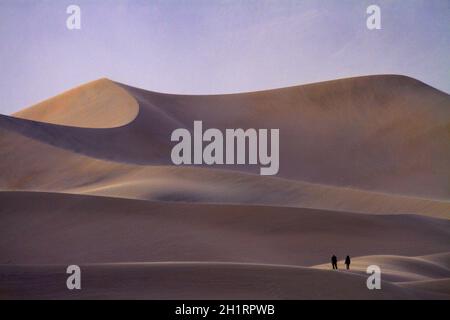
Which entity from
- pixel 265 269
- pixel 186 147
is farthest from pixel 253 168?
pixel 265 269

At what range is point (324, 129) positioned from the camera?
51.3 meters

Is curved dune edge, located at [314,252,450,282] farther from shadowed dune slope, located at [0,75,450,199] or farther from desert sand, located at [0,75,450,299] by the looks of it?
shadowed dune slope, located at [0,75,450,199]

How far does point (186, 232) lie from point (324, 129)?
24377 millimetres

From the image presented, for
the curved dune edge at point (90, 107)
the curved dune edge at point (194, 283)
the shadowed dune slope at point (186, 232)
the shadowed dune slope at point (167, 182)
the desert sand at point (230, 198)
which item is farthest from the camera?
the curved dune edge at point (90, 107)

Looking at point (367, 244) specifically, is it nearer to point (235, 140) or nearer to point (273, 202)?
point (273, 202)

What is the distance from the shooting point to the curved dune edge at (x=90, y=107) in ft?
155

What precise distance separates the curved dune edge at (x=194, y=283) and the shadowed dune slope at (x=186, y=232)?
9086 millimetres

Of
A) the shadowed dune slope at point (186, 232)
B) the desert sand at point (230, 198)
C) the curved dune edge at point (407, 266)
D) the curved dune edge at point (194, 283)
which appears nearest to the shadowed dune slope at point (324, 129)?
the desert sand at point (230, 198)

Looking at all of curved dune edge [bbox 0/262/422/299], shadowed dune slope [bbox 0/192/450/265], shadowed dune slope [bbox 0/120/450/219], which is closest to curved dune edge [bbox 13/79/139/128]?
shadowed dune slope [bbox 0/120/450/219]

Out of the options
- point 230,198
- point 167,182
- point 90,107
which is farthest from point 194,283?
point 90,107

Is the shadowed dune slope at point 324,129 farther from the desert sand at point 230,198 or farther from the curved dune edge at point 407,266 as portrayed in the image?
the curved dune edge at point 407,266

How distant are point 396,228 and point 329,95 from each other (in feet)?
79.2

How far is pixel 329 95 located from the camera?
54125mm

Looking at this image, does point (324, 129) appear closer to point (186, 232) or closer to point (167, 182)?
point (167, 182)
